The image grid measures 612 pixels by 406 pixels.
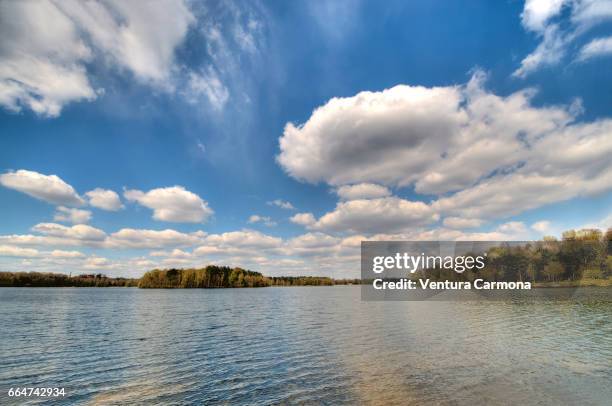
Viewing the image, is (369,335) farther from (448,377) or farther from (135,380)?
(135,380)

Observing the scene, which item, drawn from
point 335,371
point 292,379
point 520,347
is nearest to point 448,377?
point 335,371

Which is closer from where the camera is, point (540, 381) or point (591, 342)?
point (540, 381)

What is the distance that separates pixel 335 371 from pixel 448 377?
24.9 feet

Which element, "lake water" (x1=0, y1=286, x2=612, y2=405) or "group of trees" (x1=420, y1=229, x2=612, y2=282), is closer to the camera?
"lake water" (x1=0, y1=286, x2=612, y2=405)

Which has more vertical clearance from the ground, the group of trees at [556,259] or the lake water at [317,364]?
the group of trees at [556,259]

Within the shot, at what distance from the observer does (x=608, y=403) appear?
17.3 meters

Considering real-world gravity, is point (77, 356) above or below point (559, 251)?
below

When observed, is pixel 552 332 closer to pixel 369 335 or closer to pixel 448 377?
pixel 369 335

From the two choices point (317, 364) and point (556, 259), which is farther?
point (556, 259)

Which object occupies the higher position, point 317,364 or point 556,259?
point 556,259

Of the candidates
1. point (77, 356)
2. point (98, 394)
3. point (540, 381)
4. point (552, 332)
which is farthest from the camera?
point (552, 332)

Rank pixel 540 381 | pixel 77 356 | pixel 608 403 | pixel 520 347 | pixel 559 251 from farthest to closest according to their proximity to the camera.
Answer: pixel 559 251 < pixel 520 347 < pixel 77 356 < pixel 540 381 < pixel 608 403

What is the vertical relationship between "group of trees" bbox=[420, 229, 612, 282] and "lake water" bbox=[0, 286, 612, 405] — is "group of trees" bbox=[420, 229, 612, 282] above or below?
above

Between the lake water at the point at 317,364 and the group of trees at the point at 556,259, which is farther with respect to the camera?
the group of trees at the point at 556,259
